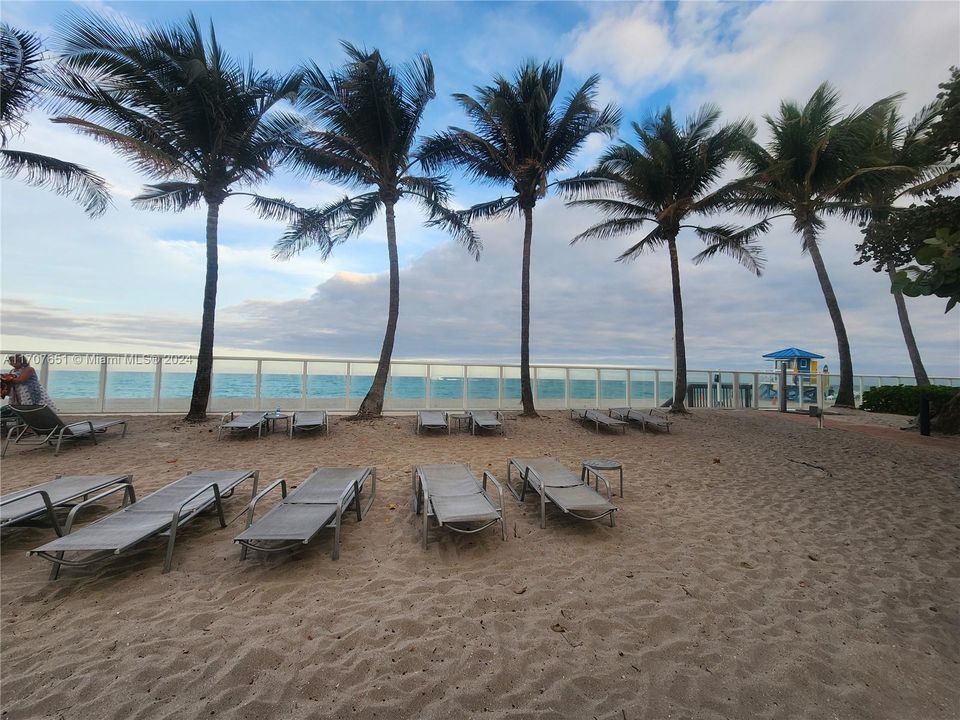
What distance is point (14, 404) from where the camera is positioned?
7.12 meters

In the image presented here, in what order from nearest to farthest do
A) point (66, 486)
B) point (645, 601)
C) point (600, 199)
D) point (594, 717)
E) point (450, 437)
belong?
point (594, 717), point (645, 601), point (66, 486), point (450, 437), point (600, 199)

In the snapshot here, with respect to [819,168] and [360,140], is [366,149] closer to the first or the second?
[360,140]

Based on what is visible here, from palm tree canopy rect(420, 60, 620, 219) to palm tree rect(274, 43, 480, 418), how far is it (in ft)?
3.23

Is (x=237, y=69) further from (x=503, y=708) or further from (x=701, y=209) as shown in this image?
(x=701, y=209)

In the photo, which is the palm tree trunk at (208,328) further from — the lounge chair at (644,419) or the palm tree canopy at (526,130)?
the lounge chair at (644,419)

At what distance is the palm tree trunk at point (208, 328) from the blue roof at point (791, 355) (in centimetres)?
1743

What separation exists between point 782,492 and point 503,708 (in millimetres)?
5368

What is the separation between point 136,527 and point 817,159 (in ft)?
65.2

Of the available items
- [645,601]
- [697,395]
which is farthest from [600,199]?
[645,601]

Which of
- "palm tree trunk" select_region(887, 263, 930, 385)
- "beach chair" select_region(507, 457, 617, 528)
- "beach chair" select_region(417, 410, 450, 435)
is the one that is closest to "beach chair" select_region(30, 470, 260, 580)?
"beach chair" select_region(507, 457, 617, 528)

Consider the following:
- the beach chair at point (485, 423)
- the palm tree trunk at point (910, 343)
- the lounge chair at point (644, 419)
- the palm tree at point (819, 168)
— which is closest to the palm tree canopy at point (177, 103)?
the beach chair at point (485, 423)

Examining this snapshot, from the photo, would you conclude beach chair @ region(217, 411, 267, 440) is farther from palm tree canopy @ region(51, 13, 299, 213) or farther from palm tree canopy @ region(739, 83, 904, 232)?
palm tree canopy @ region(739, 83, 904, 232)

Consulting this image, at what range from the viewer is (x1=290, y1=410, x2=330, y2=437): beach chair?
333 inches

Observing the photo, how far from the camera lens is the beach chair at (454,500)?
3.62 meters
